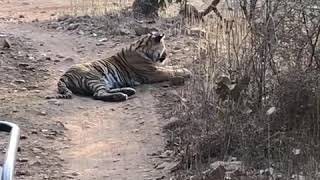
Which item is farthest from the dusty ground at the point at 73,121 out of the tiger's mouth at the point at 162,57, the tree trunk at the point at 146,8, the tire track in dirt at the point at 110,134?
the tree trunk at the point at 146,8

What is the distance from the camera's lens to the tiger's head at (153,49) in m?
8.46

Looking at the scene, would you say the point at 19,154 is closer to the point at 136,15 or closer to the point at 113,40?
the point at 113,40

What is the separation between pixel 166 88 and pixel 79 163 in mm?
2598

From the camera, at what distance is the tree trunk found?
11633 millimetres

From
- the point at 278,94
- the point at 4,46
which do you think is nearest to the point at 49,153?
the point at 278,94

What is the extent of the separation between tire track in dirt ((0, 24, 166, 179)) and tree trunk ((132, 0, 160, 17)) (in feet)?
9.62

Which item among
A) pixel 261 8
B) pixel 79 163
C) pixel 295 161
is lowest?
pixel 79 163

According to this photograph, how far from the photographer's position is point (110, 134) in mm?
6262

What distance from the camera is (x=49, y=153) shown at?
571 cm

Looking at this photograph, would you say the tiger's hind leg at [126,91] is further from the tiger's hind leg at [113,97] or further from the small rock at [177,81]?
the small rock at [177,81]

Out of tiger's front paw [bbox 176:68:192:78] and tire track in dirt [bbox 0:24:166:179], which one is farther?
tiger's front paw [bbox 176:68:192:78]

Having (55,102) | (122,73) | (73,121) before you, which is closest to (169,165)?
(73,121)

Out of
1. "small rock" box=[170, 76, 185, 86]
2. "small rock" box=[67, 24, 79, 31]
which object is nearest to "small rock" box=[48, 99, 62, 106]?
"small rock" box=[170, 76, 185, 86]

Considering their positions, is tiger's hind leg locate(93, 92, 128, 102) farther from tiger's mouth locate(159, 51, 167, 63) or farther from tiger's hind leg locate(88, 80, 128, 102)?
tiger's mouth locate(159, 51, 167, 63)
